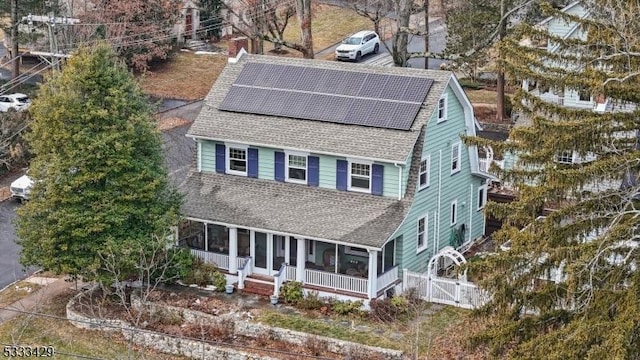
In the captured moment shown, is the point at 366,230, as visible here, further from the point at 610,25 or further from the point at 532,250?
the point at 610,25

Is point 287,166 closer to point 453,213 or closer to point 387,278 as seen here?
point 387,278

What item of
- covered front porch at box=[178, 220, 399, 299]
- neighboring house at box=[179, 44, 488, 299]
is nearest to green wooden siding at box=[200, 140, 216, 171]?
neighboring house at box=[179, 44, 488, 299]

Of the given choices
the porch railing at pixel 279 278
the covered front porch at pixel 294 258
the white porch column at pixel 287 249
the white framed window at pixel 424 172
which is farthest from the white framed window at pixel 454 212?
the porch railing at pixel 279 278

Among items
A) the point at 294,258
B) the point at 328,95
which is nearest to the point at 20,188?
the point at 294,258

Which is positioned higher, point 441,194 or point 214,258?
point 441,194

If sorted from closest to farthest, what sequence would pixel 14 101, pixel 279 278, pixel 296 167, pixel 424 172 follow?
pixel 279 278, pixel 424 172, pixel 296 167, pixel 14 101

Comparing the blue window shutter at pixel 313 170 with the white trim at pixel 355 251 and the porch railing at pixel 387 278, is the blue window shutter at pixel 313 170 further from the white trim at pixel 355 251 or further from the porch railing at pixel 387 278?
the porch railing at pixel 387 278

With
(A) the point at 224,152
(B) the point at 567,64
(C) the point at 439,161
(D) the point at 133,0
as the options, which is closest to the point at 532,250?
(B) the point at 567,64
